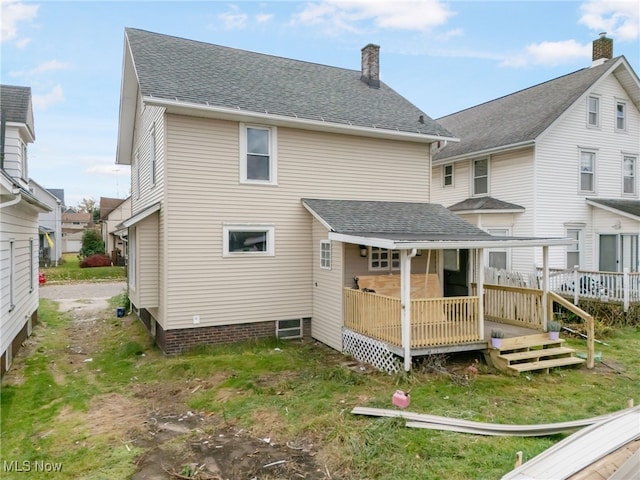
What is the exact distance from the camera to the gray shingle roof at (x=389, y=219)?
979 cm

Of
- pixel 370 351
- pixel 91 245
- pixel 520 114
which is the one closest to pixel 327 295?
pixel 370 351

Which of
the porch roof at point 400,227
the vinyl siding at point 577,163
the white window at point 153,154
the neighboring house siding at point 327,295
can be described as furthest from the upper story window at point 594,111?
the white window at point 153,154

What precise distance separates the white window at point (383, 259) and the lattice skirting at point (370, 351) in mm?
1957

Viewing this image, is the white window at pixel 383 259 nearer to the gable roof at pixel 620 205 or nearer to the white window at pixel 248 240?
the white window at pixel 248 240

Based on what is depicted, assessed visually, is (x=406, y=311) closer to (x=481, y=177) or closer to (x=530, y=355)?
(x=530, y=355)

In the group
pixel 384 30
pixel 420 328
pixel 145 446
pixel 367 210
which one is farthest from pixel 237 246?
pixel 384 30

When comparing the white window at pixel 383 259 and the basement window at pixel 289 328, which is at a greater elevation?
the white window at pixel 383 259

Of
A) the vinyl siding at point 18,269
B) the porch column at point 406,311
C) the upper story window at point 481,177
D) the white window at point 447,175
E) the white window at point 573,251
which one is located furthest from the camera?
the white window at point 447,175

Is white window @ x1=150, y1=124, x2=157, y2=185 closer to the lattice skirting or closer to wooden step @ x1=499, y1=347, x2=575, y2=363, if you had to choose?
the lattice skirting

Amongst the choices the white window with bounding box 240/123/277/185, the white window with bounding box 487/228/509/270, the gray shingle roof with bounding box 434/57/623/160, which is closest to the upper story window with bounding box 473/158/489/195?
the gray shingle roof with bounding box 434/57/623/160

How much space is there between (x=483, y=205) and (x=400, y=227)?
7522 millimetres

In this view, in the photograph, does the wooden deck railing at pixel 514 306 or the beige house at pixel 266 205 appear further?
the wooden deck railing at pixel 514 306

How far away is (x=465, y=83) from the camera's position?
58.4ft

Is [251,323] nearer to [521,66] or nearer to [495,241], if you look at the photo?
[495,241]
